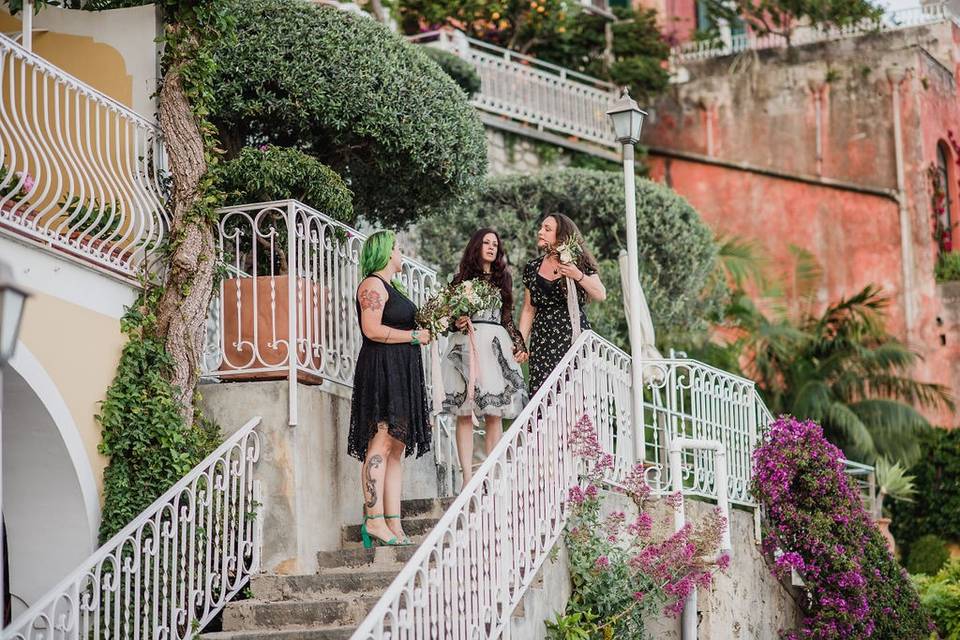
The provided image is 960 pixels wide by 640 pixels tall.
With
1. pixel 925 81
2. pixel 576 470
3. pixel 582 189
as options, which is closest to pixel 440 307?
pixel 576 470

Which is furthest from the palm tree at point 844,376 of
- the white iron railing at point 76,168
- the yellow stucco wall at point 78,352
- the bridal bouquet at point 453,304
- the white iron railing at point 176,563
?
the yellow stucco wall at point 78,352

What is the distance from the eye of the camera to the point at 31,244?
8.35m

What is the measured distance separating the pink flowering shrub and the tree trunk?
90.9 inches

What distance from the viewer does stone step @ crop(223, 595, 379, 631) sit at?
8.46 meters

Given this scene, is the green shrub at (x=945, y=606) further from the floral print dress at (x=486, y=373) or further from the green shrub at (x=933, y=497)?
the floral print dress at (x=486, y=373)

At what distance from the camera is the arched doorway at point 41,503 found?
28.0 feet

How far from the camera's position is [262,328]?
969 centimetres

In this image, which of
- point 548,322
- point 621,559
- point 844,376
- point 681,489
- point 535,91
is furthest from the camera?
point 535,91

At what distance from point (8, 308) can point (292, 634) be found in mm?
3376

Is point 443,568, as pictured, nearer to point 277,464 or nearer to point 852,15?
point 277,464

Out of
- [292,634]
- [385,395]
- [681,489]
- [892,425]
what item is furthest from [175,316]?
[892,425]

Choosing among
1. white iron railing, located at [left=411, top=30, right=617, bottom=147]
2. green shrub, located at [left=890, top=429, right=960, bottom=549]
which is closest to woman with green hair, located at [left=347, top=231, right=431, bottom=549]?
white iron railing, located at [left=411, top=30, right=617, bottom=147]

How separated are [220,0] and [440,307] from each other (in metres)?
2.48

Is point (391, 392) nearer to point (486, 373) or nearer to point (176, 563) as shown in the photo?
point (486, 373)
